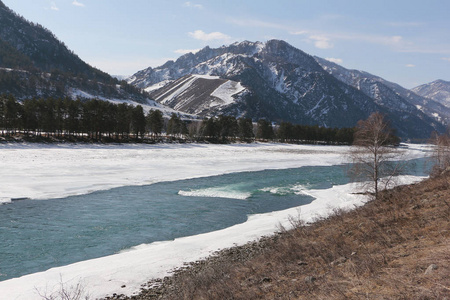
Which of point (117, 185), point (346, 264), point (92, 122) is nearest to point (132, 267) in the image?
point (346, 264)

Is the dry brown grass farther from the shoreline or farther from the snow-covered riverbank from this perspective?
the snow-covered riverbank

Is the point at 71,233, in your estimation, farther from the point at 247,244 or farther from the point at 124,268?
the point at 247,244

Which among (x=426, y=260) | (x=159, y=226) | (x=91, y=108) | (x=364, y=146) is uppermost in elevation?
(x=91, y=108)

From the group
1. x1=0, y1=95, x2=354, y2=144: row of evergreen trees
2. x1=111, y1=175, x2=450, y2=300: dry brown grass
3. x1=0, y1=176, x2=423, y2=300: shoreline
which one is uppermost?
x1=0, y1=95, x2=354, y2=144: row of evergreen trees

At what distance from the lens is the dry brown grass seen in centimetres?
727

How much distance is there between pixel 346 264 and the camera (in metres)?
9.56

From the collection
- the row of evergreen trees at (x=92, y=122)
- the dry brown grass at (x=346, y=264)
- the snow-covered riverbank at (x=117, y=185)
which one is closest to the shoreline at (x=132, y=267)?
the snow-covered riverbank at (x=117, y=185)

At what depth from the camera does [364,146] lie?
84.1ft

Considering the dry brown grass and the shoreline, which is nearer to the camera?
the dry brown grass

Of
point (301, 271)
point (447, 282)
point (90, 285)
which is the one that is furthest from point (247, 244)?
point (447, 282)

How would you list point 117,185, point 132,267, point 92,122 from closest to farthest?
point 132,267 < point 117,185 < point 92,122

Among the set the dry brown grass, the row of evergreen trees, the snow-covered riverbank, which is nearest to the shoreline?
the snow-covered riverbank

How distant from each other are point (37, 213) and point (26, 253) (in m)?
8.36

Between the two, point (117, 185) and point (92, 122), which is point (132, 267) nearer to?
point (117, 185)
